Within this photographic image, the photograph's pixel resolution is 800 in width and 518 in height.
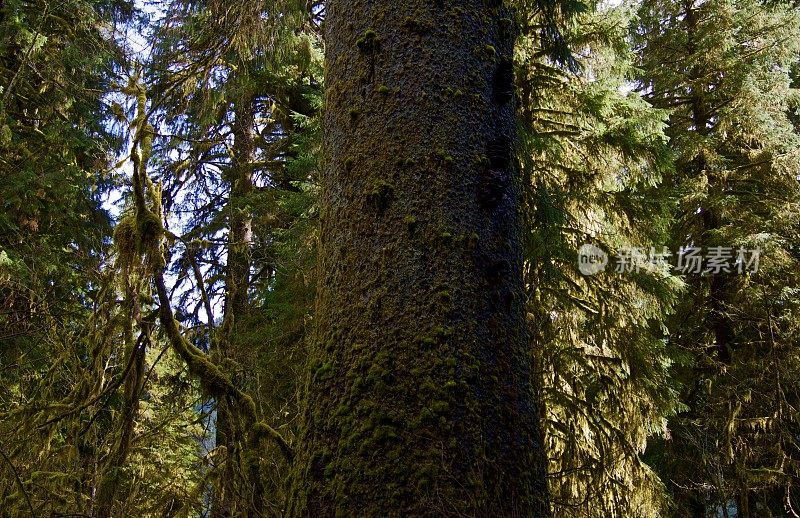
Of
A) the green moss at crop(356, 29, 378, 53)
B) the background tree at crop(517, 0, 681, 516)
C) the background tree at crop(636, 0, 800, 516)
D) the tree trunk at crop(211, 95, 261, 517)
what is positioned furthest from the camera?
the background tree at crop(636, 0, 800, 516)

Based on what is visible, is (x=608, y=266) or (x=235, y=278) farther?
(x=608, y=266)

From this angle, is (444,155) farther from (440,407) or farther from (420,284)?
(440,407)

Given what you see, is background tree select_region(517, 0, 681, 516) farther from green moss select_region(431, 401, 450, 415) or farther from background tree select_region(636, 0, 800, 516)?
green moss select_region(431, 401, 450, 415)

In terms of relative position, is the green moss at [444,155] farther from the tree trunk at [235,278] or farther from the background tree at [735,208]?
the background tree at [735,208]

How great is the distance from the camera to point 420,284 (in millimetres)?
1900

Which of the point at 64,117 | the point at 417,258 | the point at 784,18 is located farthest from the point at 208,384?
the point at 784,18

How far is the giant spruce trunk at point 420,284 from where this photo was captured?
1755mm

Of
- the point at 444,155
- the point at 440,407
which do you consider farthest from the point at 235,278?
the point at 440,407

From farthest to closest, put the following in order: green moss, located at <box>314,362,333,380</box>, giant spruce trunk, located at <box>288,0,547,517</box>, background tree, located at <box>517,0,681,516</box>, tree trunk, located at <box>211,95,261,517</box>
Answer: background tree, located at <box>517,0,681,516</box> < tree trunk, located at <box>211,95,261,517</box> < green moss, located at <box>314,362,333,380</box> < giant spruce trunk, located at <box>288,0,547,517</box>

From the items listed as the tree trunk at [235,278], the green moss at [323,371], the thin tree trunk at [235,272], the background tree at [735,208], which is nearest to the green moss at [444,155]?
the green moss at [323,371]

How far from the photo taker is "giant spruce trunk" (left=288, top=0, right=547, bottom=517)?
1755 mm

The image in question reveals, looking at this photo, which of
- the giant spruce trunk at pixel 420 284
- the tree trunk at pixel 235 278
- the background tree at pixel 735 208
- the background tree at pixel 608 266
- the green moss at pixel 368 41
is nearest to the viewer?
the giant spruce trunk at pixel 420 284

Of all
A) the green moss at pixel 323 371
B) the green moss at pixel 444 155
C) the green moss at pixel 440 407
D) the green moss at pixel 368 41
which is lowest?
the green moss at pixel 440 407

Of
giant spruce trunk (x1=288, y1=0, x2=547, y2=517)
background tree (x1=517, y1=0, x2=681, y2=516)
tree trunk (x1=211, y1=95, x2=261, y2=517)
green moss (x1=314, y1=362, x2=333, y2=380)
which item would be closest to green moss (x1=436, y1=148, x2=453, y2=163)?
→ giant spruce trunk (x1=288, y1=0, x2=547, y2=517)
